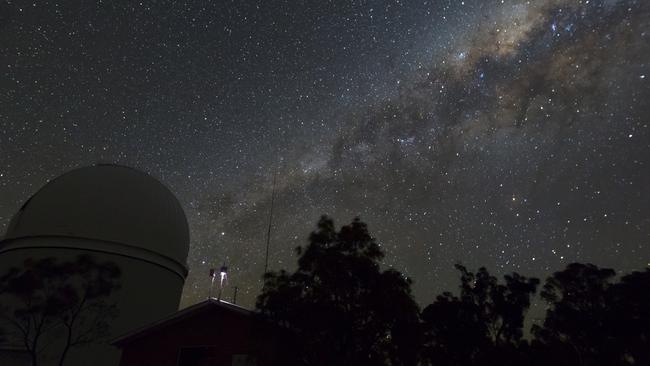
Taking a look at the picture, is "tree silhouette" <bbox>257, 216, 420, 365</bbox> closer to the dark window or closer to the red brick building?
the red brick building

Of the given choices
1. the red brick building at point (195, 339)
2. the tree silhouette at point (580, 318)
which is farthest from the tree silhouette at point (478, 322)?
the red brick building at point (195, 339)

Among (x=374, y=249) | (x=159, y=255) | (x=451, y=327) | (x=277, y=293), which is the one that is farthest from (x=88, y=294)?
(x=451, y=327)

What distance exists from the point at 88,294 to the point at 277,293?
12.6m

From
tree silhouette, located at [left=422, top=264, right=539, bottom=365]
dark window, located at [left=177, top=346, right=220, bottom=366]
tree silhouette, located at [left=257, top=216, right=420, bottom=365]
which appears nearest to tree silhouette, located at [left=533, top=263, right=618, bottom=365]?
tree silhouette, located at [left=422, top=264, right=539, bottom=365]

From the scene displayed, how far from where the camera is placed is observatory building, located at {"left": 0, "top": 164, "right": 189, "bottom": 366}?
24125 mm

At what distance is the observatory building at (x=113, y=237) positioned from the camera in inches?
950

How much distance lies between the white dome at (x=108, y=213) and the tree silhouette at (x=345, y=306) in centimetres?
1502

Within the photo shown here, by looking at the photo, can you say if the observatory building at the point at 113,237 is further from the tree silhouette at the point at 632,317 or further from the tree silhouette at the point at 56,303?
the tree silhouette at the point at 632,317

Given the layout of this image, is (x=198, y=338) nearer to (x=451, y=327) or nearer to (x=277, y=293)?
(x=277, y=293)

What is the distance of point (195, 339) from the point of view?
19797 mm

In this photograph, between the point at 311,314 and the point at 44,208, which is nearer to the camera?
the point at 311,314

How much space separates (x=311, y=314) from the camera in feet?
44.3

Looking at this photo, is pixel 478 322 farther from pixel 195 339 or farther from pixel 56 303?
pixel 56 303

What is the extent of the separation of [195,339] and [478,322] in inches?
618
